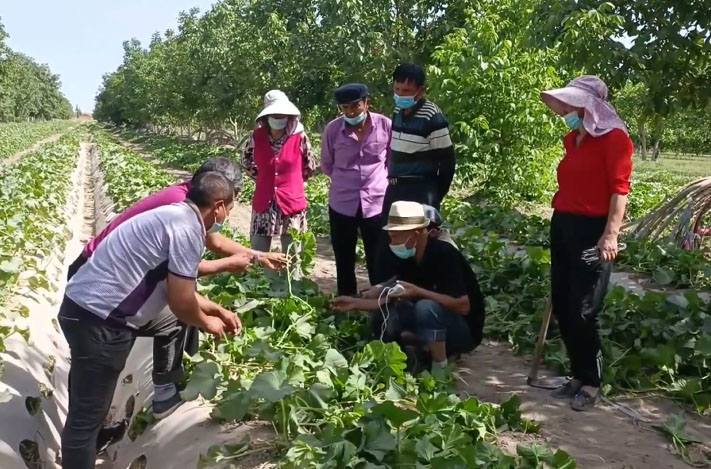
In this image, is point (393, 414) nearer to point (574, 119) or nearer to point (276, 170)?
point (574, 119)

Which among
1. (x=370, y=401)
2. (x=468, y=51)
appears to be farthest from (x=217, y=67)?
(x=370, y=401)

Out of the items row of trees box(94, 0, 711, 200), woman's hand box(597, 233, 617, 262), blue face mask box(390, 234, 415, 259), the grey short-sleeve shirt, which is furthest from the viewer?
row of trees box(94, 0, 711, 200)

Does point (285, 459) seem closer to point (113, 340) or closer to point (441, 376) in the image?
point (113, 340)

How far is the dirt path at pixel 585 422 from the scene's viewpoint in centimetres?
310

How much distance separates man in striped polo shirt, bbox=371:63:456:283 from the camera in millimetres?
4227

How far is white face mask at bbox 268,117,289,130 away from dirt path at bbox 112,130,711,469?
1.93m

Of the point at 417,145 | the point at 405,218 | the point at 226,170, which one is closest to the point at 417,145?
the point at 417,145

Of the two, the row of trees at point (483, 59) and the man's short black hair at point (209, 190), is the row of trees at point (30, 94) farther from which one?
the man's short black hair at point (209, 190)

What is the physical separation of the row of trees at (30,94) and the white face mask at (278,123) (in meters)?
48.4

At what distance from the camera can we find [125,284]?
2887mm

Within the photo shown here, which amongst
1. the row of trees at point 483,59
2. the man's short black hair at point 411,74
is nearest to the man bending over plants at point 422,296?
the man's short black hair at point 411,74

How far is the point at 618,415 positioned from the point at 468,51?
26.6 feet

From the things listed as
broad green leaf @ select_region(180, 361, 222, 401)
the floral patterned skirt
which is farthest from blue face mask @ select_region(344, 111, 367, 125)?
broad green leaf @ select_region(180, 361, 222, 401)

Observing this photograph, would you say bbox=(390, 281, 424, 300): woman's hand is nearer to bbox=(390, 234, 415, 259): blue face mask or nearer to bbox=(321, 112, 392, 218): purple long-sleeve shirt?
bbox=(390, 234, 415, 259): blue face mask
